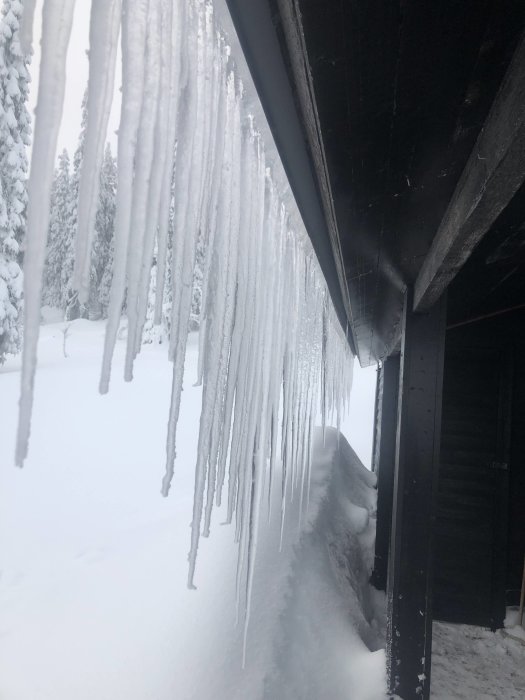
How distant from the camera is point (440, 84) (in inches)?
37.0

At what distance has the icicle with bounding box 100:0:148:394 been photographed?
0.67 metres

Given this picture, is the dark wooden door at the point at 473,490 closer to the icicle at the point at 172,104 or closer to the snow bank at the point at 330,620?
the snow bank at the point at 330,620

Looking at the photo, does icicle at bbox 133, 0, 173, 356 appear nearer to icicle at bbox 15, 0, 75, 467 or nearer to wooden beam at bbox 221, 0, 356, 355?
wooden beam at bbox 221, 0, 356, 355

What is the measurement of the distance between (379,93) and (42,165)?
71cm

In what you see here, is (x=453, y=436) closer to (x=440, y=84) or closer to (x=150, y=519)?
(x=150, y=519)

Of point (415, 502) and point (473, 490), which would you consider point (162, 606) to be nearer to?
point (415, 502)

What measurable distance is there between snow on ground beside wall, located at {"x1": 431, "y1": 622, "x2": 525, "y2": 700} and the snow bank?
494mm

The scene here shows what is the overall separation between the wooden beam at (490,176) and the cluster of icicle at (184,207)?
20.8 inches

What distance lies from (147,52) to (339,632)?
2964 mm

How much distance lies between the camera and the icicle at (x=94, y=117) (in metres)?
0.62

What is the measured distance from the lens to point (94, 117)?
25.1 inches

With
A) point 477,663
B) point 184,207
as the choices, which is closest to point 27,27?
point 184,207

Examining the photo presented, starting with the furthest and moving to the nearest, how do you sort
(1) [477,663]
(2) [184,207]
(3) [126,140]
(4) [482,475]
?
(4) [482,475] < (1) [477,663] < (2) [184,207] < (3) [126,140]

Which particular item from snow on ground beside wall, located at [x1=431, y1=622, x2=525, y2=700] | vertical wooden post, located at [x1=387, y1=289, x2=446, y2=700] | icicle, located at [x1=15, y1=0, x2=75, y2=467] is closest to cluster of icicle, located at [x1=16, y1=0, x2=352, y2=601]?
icicle, located at [x1=15, y1=0, x2=75, y2=467]
